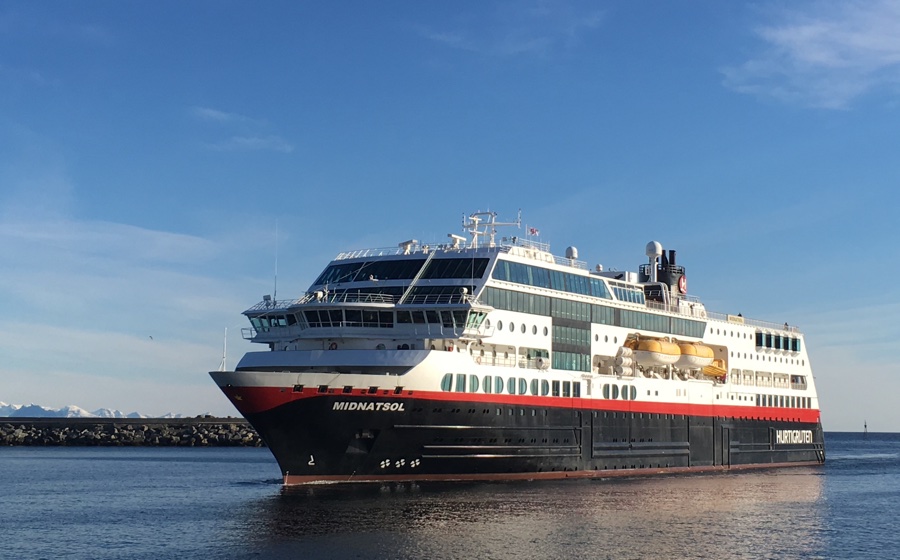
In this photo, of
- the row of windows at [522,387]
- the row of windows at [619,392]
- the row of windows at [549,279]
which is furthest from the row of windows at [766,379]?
the row of windows at [549,279]

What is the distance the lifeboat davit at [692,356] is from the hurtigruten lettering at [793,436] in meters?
12.3

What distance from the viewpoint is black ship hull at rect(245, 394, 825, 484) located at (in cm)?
4459

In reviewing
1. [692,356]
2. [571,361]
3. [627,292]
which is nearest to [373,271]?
[571,361]

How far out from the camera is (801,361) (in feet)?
253

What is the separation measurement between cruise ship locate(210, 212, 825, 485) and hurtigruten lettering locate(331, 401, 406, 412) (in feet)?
0.20

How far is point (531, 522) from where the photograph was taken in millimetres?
38844

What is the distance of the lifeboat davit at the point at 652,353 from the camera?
59.6 meters

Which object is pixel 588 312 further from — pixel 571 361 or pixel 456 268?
pixel 456 268

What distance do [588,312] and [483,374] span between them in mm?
10706

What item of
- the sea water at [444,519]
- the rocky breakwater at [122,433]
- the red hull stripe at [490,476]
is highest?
the rocky breakwater at [122,433]

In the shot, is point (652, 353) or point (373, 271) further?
point (652, 353)

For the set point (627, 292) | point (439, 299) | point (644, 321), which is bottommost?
point (439, 299)

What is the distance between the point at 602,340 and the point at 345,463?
61.3 feet

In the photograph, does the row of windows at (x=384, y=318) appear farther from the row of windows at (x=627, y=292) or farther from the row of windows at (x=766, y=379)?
the row of windows at (x=766, y=379)
